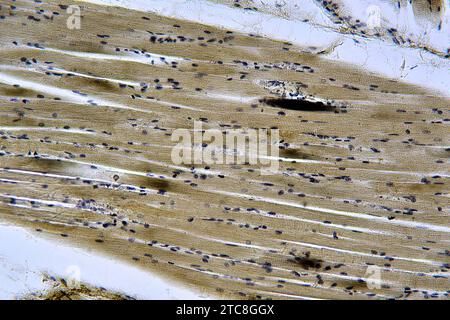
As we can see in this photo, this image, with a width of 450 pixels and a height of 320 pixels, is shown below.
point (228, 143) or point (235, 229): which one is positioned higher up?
point (228, 143)

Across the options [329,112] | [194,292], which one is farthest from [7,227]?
[329,112]

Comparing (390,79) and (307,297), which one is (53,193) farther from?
(390,79)

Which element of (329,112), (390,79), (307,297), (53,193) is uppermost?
(390,79)

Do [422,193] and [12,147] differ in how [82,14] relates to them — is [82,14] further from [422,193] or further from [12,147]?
[422,193]

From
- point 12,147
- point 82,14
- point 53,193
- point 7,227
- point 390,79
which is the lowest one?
point 7,227

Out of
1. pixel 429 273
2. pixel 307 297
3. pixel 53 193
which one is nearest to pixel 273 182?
pixel 307 297

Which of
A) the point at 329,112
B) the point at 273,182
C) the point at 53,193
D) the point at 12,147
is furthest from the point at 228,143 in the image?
the point at 12,147

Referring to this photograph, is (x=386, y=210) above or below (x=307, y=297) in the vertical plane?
above
